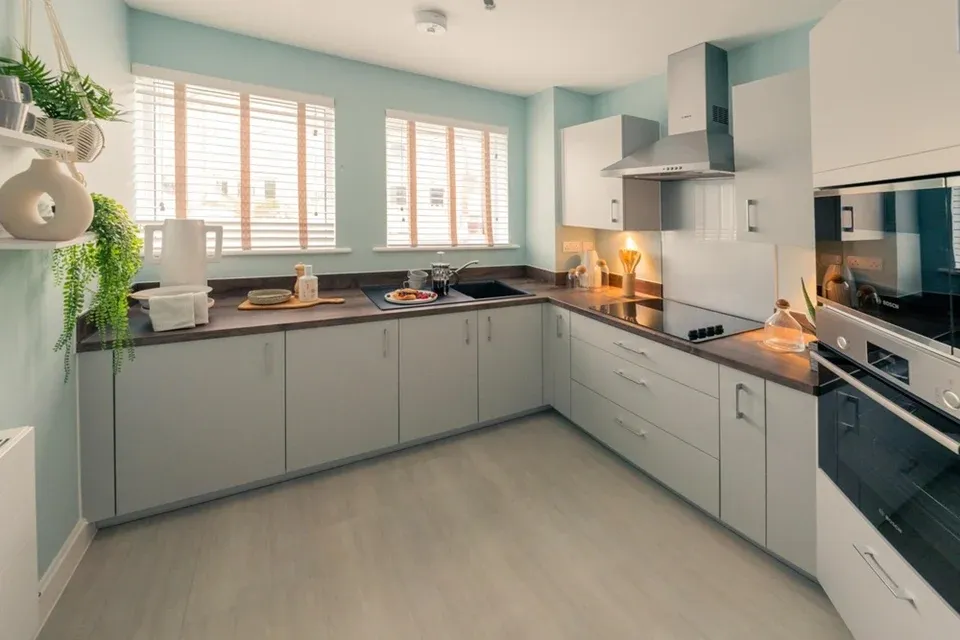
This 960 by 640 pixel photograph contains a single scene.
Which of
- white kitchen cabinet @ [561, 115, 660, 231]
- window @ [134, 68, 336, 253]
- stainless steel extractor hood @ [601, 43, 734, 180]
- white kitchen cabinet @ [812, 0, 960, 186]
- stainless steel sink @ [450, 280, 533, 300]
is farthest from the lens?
stainless steel sink @ [450, 280, 533, 300]

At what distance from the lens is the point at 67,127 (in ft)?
4.84

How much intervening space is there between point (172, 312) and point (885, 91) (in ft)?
8.32

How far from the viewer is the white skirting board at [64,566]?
Result: 1554 mm

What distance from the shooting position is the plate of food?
2.72 m

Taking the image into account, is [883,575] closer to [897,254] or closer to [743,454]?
[743,454]

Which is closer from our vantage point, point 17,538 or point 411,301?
point 17,538

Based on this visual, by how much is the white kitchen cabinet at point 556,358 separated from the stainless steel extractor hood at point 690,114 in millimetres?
905

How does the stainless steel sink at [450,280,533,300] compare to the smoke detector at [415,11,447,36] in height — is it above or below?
below

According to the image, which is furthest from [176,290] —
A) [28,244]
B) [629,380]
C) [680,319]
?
[680,319]

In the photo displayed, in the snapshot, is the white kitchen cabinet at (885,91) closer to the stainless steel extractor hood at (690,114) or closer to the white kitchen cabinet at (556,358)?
the stainless steel extractor hood at (690,114)

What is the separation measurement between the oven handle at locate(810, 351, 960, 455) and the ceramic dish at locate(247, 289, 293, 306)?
2435mm

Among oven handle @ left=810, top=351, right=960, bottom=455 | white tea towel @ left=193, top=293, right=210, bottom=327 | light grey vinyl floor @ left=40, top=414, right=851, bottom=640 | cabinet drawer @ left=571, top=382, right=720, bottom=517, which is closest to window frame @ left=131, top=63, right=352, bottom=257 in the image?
white tea towel @ left=193, top=293, right=210, bottom=327

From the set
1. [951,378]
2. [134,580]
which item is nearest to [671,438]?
[951,378]

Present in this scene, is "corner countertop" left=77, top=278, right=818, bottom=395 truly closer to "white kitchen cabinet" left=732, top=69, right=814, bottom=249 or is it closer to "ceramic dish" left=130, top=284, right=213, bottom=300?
"ceramic dish" left=130, top=284, right=213, bottom=300
